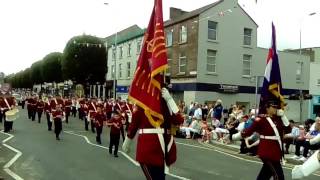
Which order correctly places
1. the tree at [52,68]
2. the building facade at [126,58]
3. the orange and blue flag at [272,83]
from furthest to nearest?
1. the tree at [52,68]
2. the building facade at [126,58]
3. the orange and blue flag at [272,83]

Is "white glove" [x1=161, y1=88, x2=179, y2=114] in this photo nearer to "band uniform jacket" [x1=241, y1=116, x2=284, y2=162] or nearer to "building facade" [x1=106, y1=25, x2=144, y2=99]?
"band uniform jacket" [x1=241, y1=116, x2=284, y2=162]

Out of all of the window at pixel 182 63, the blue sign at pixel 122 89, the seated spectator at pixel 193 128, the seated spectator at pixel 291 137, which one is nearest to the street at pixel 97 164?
the seated spectator at pixel 291 137

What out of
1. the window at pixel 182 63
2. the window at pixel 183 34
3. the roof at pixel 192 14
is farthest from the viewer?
the window at pixel 182 63

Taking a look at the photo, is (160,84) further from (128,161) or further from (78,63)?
(78,63)

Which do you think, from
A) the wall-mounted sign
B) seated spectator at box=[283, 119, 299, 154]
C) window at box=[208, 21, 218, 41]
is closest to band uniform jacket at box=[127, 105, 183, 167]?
seated spectator at box=[283, 119, 299, 154]

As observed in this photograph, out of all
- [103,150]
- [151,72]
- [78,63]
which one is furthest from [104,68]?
[151,72]

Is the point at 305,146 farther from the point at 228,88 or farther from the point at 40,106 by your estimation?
the point at 228,88

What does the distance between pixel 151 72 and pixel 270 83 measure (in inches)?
154

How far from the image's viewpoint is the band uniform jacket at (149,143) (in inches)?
240

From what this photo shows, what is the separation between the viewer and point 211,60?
41031 millimetres

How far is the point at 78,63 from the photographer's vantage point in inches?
2571

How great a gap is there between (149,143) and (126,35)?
52.8 meters

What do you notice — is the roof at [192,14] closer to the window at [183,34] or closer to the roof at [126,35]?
the window at [183,34]

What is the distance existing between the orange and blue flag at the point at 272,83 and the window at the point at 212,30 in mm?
30872
